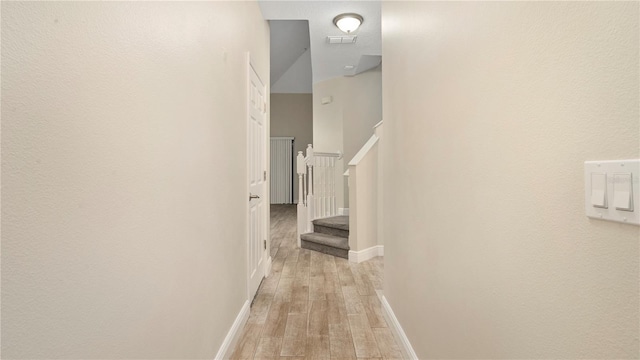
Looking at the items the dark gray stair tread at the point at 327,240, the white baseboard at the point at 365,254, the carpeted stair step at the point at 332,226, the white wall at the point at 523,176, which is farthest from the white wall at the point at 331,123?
the white wall at the point at 523,176

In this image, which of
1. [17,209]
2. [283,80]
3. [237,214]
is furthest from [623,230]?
[283,80]

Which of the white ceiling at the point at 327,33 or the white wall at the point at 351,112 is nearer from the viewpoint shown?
the white ceiling at the point at 327,33

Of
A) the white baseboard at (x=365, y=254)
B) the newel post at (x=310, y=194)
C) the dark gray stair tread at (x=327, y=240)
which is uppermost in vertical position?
the newel post at (x=310, y=194)

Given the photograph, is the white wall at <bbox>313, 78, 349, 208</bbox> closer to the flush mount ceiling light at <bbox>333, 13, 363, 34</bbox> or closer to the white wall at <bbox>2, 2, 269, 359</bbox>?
the flush mount ceiling light at <bbox>333, 13, 363, 34</bbox>

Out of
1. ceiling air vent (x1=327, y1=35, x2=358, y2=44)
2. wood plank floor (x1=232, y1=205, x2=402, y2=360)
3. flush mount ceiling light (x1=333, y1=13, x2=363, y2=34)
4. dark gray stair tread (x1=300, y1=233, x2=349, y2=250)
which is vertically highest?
ceiling air vent (x1=327, y1=35, x2=358, y2=44)

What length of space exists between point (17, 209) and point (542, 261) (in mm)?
1091

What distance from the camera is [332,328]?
223 cm

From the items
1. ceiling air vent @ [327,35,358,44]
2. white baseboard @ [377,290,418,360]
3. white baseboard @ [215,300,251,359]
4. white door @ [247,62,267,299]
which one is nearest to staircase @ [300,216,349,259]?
white door @ [247,62,267,299]

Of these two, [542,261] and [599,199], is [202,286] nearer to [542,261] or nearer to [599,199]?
[542,261]

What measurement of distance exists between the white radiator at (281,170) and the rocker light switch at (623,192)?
368 inches

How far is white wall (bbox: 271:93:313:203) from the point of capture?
9.69m

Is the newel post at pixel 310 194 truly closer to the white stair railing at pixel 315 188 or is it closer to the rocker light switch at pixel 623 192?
the white stair railing at pixel 315 188

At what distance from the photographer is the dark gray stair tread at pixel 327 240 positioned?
4.04 m

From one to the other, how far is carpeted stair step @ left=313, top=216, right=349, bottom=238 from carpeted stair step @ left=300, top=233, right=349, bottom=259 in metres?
0.06
